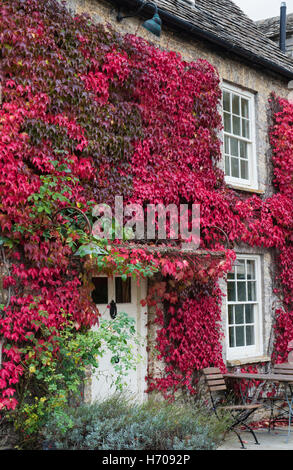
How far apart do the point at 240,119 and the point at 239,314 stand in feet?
12.1

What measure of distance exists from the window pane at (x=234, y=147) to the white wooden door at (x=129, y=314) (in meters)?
3.38

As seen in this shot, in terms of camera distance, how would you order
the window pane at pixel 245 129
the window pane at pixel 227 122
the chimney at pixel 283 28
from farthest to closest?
the chimney at pixel 283 28 < the window pane at pixel 245 129 < the window pane at pixel 227 122

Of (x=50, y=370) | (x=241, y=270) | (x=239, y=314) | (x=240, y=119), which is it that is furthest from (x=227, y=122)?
(x=50, y=370)

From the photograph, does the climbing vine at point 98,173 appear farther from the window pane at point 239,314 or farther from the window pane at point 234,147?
the window pane at point 239,314

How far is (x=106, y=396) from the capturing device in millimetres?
8148

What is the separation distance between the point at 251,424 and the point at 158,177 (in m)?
4.55

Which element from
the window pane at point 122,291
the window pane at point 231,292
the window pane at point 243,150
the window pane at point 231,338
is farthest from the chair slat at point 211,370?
the window pane at point 243,150

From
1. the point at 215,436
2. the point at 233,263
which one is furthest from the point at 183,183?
the point at 215,436

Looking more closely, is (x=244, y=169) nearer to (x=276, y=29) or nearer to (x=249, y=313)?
(x=249, y=313)

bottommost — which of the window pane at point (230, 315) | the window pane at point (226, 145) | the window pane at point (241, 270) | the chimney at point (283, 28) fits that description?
the window pane at point (230, 315)

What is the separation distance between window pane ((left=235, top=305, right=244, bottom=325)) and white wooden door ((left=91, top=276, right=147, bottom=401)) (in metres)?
2.36

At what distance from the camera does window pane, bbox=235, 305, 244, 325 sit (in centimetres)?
1062

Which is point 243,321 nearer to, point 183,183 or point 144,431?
point 183,183

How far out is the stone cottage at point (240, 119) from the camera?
33.0ft
